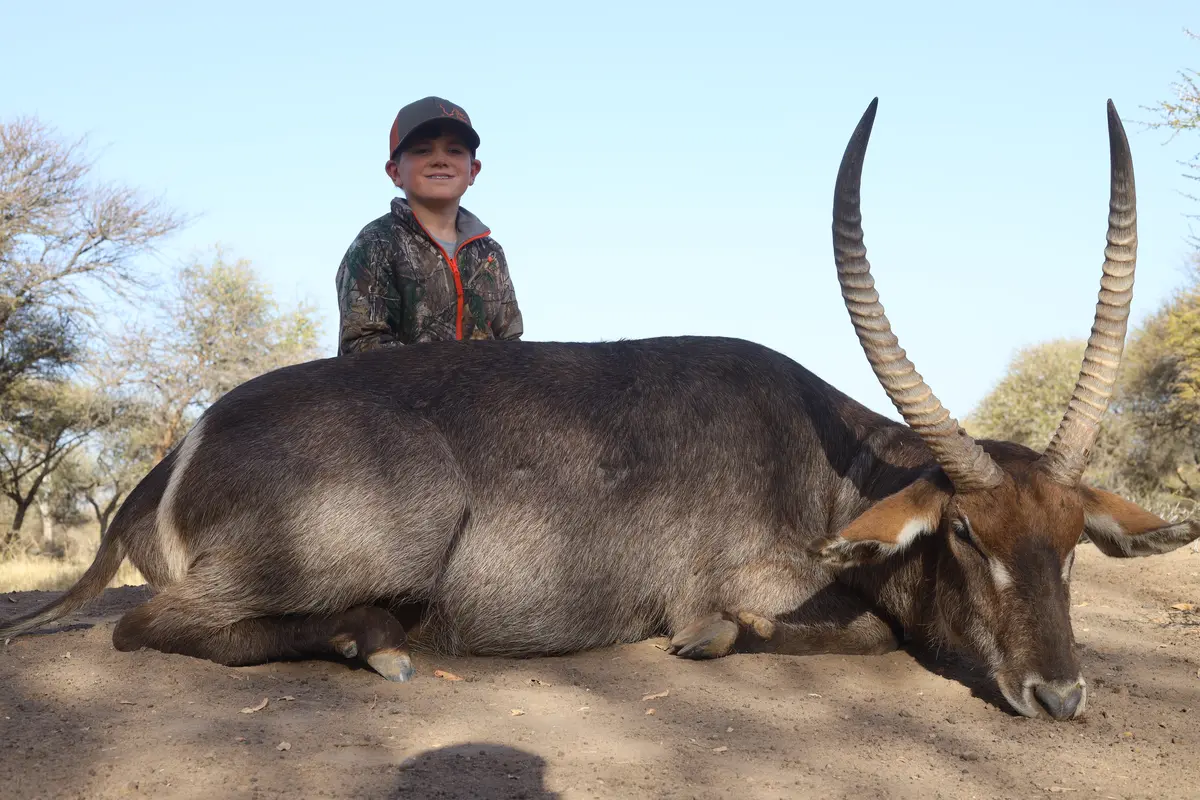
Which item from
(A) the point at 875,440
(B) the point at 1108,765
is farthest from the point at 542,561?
(B) the point at 1108,765

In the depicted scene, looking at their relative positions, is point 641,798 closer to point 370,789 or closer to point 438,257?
point 370,789

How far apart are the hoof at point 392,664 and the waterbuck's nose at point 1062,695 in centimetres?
223

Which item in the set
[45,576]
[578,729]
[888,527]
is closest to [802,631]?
[888,527]

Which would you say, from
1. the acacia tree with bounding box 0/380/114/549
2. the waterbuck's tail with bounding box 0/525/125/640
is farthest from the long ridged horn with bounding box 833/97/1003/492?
the acacia tree with bounding box 0/380/114/549

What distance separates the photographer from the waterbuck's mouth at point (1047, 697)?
3730mm

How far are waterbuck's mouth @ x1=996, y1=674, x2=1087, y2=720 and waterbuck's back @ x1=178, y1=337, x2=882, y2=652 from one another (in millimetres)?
1196

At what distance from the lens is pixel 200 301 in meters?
23.6

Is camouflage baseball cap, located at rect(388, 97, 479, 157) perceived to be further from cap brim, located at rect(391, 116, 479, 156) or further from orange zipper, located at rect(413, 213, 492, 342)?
orange zipper, located at rect(413, 213, 492, 342)

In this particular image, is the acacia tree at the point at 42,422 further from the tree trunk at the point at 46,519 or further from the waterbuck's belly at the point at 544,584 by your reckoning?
the waterbuck's belly at the point at 544,584

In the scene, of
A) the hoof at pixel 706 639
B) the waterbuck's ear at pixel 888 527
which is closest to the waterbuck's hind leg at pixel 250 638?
the hoof at pixel 706 639

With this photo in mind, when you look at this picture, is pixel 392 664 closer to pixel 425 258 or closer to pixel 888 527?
pixel 888 527

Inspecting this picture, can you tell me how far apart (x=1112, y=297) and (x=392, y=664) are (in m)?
3.03

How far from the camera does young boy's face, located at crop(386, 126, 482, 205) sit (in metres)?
6.35

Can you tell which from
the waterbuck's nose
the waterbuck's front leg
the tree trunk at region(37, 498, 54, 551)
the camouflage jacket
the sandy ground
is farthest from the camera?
the tree trunk at region(37, 498, 54, 551)
